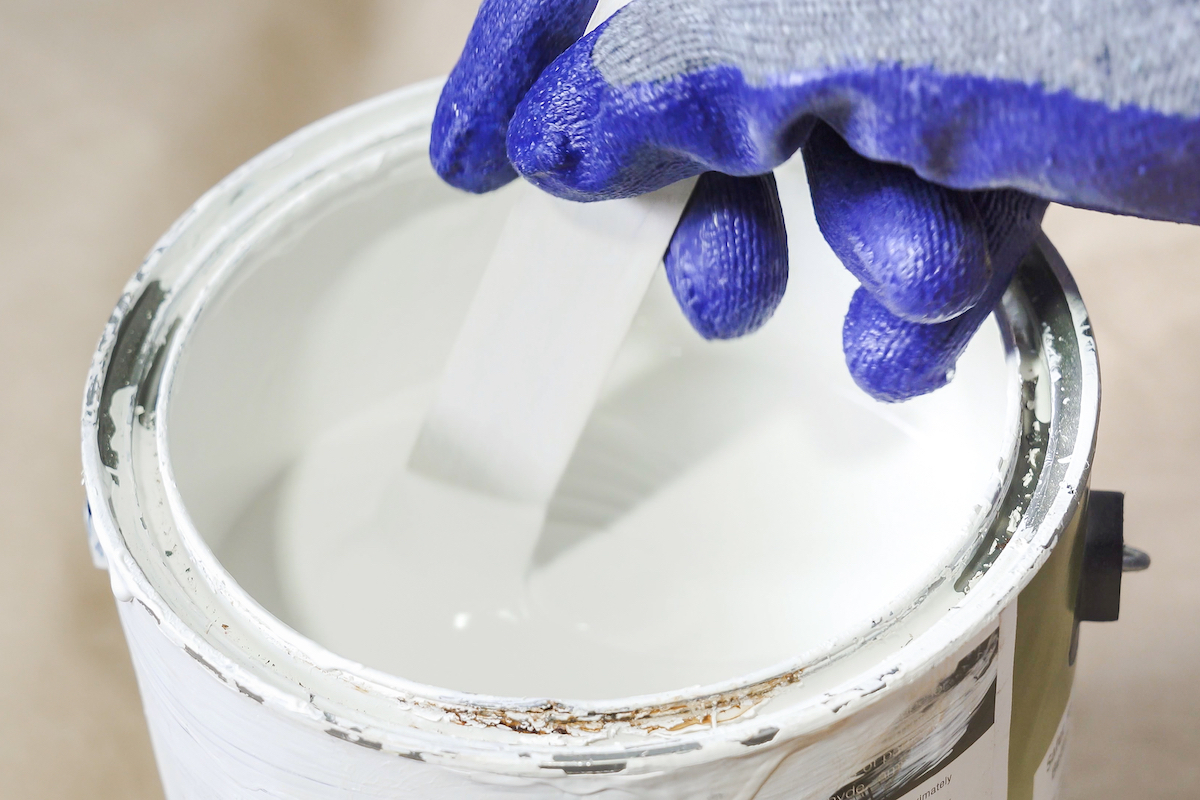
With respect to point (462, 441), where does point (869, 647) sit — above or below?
below

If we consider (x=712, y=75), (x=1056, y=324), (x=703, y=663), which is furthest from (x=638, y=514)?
(x=712, y=75)

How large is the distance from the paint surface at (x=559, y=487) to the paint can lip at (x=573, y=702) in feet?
0.34

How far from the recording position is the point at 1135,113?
1.04ft

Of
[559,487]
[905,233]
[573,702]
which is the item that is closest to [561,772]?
[573,702]

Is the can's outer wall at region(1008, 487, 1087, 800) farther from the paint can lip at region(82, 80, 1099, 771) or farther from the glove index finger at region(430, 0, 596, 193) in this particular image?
the glove index finger at region(430, 0, 596, 193)

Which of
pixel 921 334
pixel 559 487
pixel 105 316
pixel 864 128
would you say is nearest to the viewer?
pixel 864 128

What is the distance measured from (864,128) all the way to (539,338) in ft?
1.03

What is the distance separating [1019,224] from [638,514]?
391mm

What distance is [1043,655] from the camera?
1.74 feet

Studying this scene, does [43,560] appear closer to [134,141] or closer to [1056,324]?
[134,141]

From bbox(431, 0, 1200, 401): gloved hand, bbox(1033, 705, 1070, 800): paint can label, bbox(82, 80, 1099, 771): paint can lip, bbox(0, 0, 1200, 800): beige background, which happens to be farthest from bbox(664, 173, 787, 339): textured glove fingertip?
bbox(0, 0, 1200, 800): beige background

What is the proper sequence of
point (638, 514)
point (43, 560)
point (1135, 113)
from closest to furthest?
point (1135, 113)
point (638, 514)
point (43, 560)

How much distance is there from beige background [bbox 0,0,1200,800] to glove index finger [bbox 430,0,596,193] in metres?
0.51

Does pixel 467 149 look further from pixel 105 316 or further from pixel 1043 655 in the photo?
pixel 105 316
